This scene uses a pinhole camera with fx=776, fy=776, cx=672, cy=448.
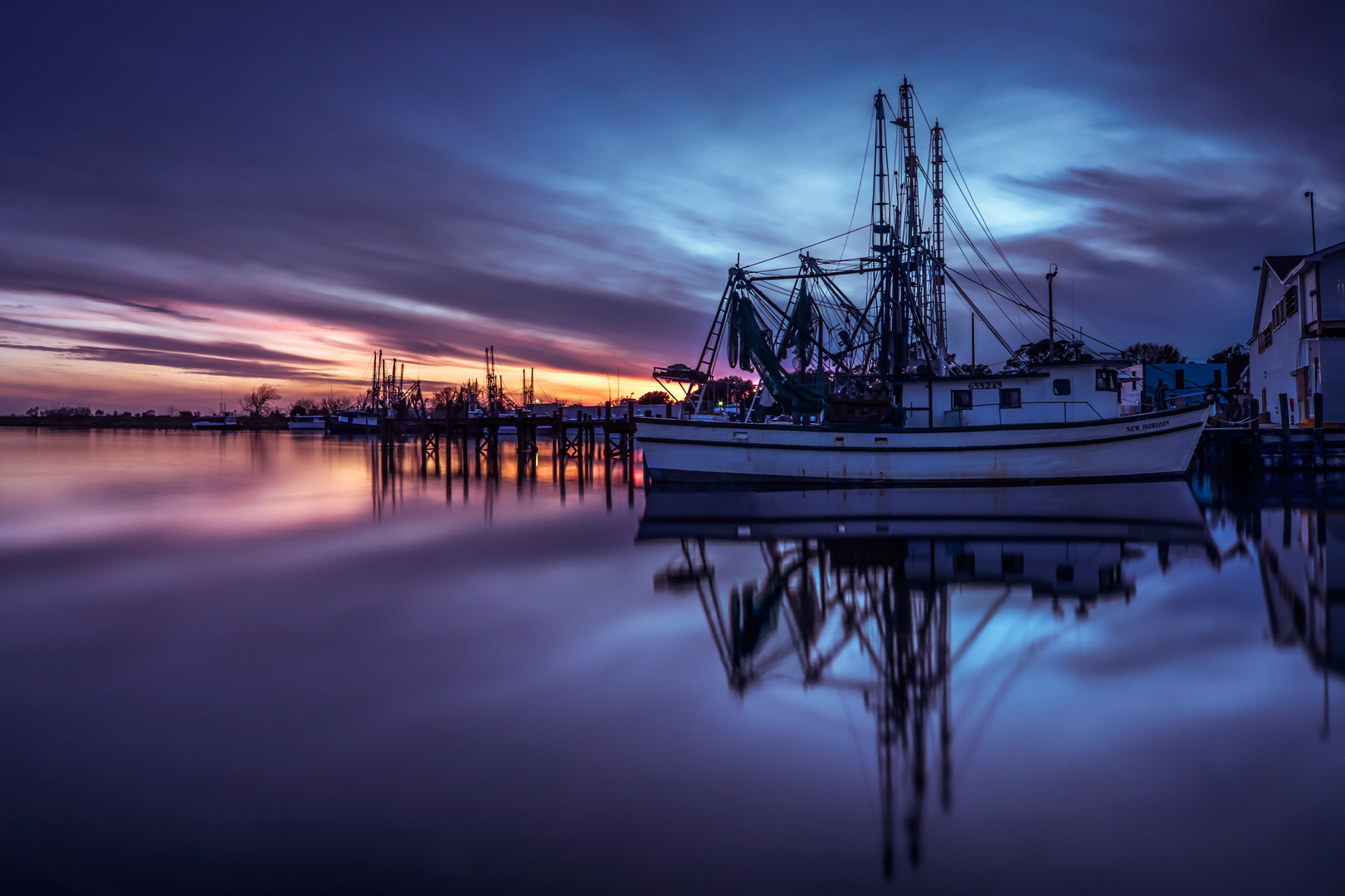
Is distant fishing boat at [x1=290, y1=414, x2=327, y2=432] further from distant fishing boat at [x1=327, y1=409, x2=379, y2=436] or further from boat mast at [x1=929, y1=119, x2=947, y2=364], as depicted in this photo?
boat mast at [x1=929, y1=119, x2=947, y2=364]

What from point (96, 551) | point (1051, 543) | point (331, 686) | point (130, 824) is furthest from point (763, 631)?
point (96, 551)

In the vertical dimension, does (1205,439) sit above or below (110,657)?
above

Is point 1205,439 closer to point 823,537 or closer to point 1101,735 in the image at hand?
point 823,537

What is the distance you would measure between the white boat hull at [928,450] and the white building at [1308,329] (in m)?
7.53

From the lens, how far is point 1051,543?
13.6 m

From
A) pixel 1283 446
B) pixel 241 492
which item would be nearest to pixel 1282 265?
pixel 1283 446

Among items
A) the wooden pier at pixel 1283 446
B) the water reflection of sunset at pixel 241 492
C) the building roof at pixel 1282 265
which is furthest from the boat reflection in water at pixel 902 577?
the building roof at pixel 1282 265

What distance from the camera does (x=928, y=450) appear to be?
23281mm

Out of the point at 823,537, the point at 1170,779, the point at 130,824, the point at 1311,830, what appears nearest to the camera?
the point at 1311,830

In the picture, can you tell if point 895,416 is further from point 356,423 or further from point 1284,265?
point 356,423

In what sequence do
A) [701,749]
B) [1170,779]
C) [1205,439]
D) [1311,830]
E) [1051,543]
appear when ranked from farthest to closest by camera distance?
1. [1205,439]
2. [1051,543]
3. [701,749]
4. [1170,779]
5. [1311,830]

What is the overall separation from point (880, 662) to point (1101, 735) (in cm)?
199

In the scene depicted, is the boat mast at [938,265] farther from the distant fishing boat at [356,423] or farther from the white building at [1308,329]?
the distant fishing boat at [356,423]

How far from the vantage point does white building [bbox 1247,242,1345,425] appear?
2666 cm
